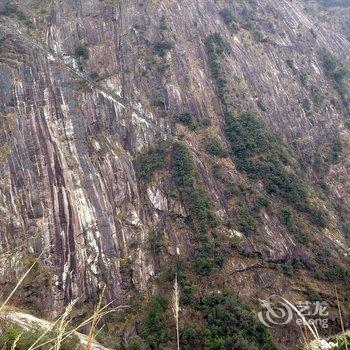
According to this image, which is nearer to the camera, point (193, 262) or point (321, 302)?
point (321, 302)

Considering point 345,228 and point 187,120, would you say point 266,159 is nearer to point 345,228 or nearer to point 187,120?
point 187,120

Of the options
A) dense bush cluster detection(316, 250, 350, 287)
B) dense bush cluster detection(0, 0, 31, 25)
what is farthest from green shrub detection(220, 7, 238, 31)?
dense bush cluster detection(316, 250, 350, 287)

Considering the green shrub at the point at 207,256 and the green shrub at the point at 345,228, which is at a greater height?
the green shrub at the point at 345,228

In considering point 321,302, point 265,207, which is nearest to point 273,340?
point 321,302

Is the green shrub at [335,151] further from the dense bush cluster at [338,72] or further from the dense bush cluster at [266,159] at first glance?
the dense bush cluster at [338,72]

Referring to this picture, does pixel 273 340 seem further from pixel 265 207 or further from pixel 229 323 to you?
pixel 265 207

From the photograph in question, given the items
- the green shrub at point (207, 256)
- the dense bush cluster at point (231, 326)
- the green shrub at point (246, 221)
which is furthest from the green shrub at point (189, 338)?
the green shrub at point (246, 221)

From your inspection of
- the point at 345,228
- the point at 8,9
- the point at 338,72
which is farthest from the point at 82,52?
the point at 338,72
